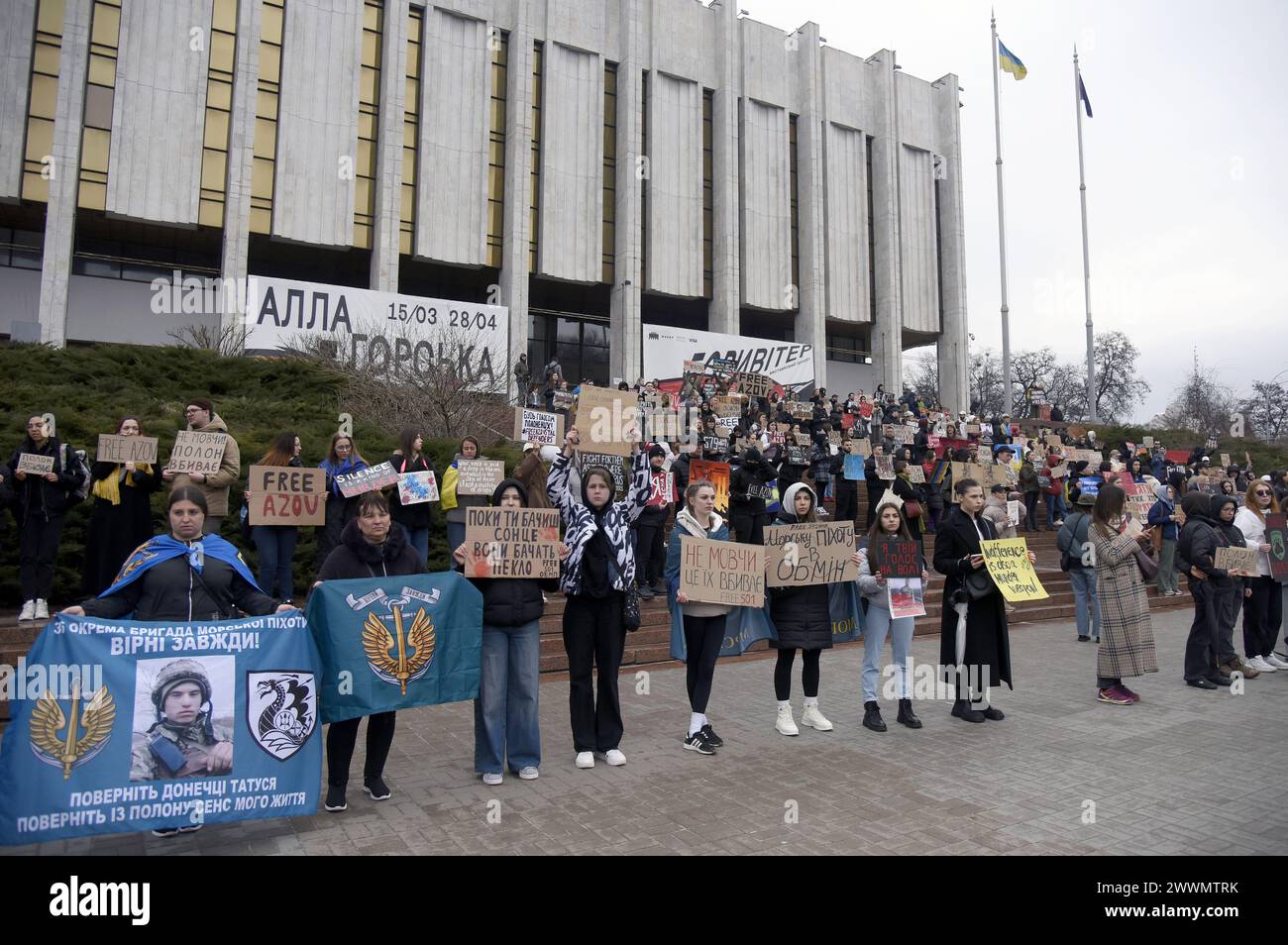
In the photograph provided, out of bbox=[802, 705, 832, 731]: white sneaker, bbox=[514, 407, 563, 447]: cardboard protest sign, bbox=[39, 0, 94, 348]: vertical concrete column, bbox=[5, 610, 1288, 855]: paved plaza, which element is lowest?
bbox=[5, 610, 1288, 855]: paved plaza

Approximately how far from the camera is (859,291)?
4103 cm

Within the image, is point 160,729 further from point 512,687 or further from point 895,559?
point 895,559

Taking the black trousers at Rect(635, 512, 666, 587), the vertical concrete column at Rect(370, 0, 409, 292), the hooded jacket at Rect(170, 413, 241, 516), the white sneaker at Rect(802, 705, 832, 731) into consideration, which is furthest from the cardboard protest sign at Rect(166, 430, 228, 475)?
the vertical concrete column at Rect(370, 0, 409, 292)

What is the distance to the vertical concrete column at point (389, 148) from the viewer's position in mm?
30109

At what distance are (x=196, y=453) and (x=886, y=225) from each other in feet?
130

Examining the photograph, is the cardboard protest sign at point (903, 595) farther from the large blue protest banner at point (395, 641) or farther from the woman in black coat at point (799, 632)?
the large blue protest banner at point (395, 641)

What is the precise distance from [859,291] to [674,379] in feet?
50.8

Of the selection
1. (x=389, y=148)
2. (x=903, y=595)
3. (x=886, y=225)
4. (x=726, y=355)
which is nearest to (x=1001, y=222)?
(x=886, y=225)

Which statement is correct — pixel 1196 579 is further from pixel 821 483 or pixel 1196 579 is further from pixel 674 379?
pixel 674 379

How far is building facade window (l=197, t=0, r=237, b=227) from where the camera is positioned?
28.2 metres

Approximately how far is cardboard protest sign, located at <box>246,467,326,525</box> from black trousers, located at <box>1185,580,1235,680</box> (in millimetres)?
9497

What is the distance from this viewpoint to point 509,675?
223 inches

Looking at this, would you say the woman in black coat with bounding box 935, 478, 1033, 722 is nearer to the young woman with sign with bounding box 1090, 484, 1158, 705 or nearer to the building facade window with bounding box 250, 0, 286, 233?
the young woman with sign with bounding box 1090, 484, 1158, 705

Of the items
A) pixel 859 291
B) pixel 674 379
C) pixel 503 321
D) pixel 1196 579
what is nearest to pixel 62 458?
pixel 1196 579
